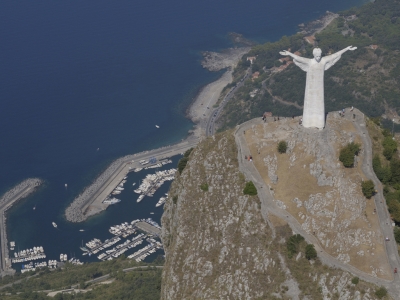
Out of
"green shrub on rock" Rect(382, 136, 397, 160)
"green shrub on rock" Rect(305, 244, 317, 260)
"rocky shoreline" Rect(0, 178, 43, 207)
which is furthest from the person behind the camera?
"rocky shoreline" Rect(0, 178, 43, 207)

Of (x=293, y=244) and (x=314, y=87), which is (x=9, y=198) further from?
(x=293, y=244)

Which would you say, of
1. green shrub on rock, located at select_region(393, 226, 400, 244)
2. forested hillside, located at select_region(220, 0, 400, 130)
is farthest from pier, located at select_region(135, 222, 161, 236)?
green shrub on rock, located at select_region(393, 226, 400, 244)

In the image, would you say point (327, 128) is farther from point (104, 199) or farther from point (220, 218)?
point (104, 199)

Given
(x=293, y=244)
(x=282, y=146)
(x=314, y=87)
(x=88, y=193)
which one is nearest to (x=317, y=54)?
(x=314, y=87)

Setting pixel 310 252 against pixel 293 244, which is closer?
pixel 310 252

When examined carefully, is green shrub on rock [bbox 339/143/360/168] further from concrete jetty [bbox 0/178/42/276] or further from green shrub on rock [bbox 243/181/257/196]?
concrete jetty [bbox 0/178/42/276]

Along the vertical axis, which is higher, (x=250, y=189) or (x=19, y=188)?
(x=19, y=188)

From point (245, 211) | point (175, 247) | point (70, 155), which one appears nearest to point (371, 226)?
point (245, 211)
